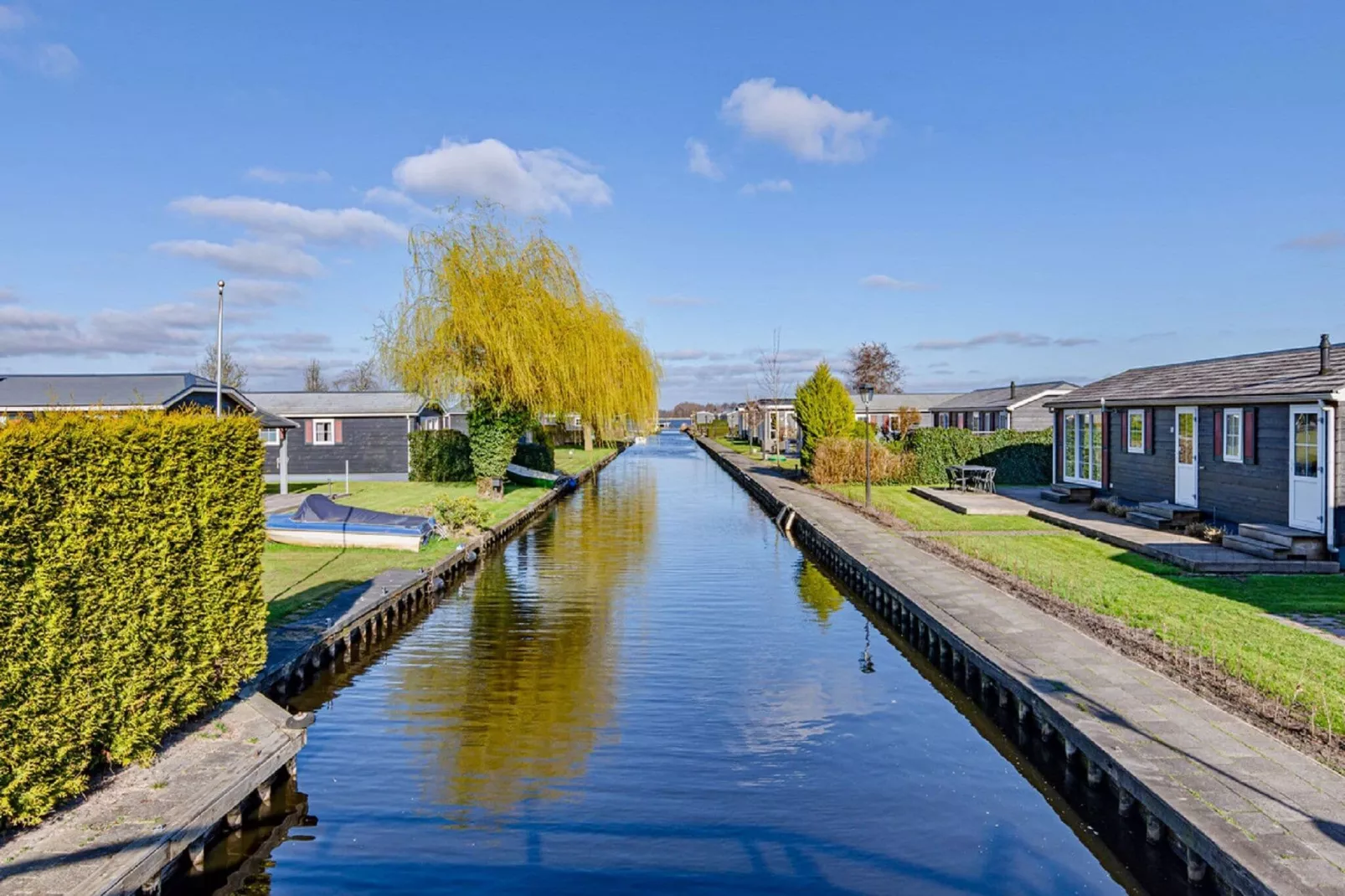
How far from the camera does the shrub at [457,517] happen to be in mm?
20797

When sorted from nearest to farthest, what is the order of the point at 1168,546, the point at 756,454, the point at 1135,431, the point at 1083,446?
the point at 1168,546 < the point at 1135,431 < the point at 1083,446 < the point at 756,454

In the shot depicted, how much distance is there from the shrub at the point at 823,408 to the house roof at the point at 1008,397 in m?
14.0

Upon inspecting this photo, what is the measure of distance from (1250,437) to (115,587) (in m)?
18.1

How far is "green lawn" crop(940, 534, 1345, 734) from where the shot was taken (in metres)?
8.50

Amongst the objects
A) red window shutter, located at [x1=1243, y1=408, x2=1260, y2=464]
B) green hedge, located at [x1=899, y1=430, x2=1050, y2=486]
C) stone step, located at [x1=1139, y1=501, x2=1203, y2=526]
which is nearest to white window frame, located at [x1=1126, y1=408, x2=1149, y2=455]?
stone step, located at [x1=1139, y1=501, x2=1203, y2=526]

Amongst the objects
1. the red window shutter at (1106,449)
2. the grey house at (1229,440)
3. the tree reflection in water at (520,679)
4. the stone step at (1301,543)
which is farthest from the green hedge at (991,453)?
the stone step at (1301,543)

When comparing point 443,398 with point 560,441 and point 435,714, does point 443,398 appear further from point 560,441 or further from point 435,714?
point 560,441

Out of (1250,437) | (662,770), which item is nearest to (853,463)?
(1250,437)

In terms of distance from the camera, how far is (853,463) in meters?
A: 32.7

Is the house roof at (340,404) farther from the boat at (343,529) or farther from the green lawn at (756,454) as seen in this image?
the boat at (343,529)

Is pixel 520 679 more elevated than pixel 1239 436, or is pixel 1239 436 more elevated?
pixel 1239 436

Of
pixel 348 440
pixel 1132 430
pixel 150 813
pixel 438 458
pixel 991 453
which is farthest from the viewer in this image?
pixel 348 440

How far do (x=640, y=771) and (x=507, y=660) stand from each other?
403 centimetres

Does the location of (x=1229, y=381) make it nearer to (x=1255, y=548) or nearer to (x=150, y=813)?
(x=1255, y=548)
